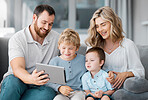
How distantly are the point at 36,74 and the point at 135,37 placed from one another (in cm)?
261

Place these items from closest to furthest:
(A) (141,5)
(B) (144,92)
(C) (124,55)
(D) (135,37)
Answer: (B) (144,92), (C) (124,55), (A) (141,5), (D) (135,37)

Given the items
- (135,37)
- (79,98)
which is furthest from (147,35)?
(79,98)

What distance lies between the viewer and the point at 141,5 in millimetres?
3266

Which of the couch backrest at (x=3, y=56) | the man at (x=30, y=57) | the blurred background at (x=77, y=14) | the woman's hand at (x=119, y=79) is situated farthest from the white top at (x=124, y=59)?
the blurred background at (x=77, y=14)

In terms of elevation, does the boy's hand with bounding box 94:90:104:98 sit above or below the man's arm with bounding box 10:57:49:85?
below

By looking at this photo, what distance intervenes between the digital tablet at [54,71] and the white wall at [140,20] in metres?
2.13

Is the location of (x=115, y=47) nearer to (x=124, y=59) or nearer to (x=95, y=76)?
(x=124, y=59)

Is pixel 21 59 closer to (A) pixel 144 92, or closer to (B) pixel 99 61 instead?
(B) pixel 99 61

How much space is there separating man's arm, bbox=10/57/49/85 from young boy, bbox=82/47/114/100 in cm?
36

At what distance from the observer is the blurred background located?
3.34 meters

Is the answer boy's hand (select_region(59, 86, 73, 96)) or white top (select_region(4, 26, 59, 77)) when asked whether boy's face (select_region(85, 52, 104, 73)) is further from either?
white top (select_region(4, 26, 59, 77))

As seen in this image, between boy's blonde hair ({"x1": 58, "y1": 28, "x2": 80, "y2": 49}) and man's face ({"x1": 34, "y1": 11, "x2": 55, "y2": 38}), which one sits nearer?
boy's blonde hair ({"x1": 58, "y1": 28, "x2": 80, "y2": 49})

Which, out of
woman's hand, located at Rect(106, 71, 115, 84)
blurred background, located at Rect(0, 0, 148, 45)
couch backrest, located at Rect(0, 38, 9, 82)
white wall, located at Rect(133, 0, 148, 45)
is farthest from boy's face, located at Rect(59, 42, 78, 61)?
white wall, located at Rect(133, 0, 148, 45)

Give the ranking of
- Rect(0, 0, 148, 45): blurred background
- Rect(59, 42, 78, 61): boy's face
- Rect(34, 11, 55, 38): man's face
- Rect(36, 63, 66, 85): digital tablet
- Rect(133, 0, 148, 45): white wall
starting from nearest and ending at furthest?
Rect(36, 63, 66, 85): digital tablet < Rect(59, 42, 78, 61): boy's face < Rect(34, 11, 55, 38): man's face < Rect(133, 0, 148, 45): white wall < Rect(0, 0, 148, 45): blurred background
